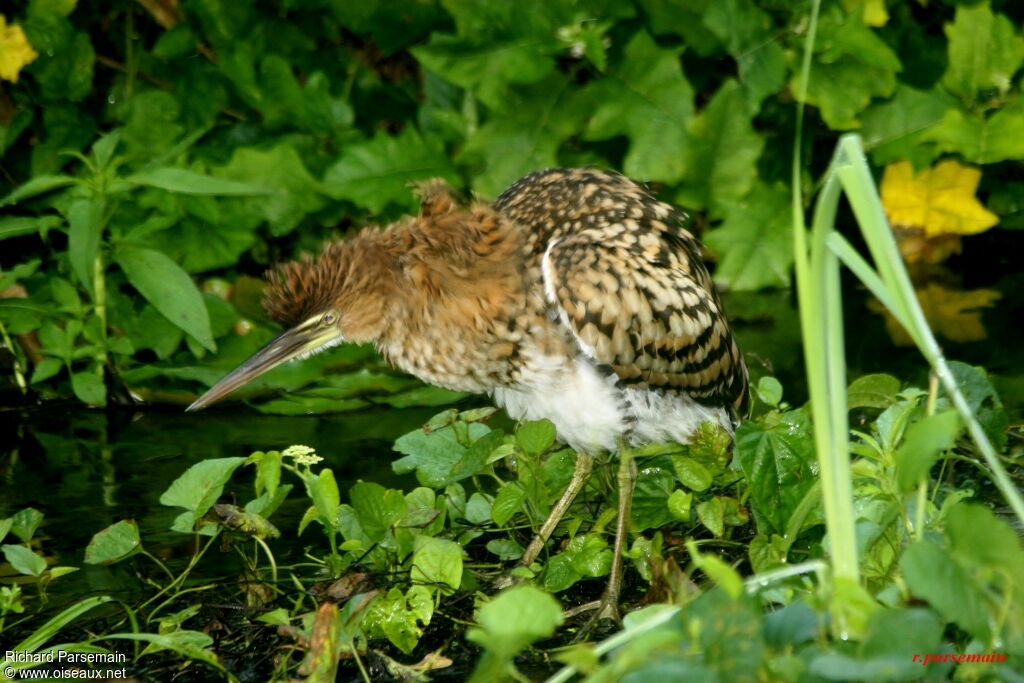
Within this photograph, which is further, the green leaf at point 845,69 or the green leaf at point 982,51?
the green leaf at point 982,51

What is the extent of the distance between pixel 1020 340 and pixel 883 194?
1097 millimetres

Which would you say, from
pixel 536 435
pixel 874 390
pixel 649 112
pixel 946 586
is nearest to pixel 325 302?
pixel 536 435

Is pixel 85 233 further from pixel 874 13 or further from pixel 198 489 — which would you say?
pixel 874 13

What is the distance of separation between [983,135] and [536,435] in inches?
152

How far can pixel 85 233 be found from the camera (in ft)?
20.1

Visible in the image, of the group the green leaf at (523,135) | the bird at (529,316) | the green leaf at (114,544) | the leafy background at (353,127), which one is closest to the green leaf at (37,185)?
the leafy background at (353,127)

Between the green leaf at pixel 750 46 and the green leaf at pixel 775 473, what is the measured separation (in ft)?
9.79

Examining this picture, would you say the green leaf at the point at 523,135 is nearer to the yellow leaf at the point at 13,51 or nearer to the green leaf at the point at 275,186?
the green leaf at the point at 275,186

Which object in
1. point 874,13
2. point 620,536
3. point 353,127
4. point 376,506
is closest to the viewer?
point 376,506

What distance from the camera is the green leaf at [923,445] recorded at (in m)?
3.11

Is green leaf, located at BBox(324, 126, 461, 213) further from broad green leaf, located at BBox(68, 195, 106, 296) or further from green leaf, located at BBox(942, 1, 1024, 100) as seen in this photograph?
green leaf, located at BBox(942, 1, 1024, 100)

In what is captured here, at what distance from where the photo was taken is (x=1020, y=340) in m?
7.12

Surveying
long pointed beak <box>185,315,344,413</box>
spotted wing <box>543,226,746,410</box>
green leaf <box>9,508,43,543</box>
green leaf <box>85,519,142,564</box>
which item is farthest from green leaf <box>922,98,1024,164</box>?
green leaf <box>9,508,43,543</box>

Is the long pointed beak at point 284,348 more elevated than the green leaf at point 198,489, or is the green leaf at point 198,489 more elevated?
the long pointed beak at point 284,348
